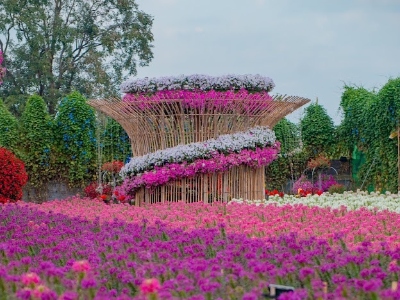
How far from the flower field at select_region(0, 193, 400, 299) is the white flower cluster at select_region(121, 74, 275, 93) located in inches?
210

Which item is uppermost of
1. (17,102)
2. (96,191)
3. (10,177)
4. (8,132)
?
(17,102)

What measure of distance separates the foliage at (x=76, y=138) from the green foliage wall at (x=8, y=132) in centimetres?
101

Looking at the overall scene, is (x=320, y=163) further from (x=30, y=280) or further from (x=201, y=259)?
(x=30, y=280)

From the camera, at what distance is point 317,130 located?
62.4 ft

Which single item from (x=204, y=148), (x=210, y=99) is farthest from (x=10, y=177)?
(x=210, y=99)

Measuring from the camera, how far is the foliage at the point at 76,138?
59.6 feet

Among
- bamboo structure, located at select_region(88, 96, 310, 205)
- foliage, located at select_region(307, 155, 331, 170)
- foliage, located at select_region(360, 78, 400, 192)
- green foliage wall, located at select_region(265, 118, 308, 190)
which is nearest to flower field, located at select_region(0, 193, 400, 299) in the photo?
bamboo structure, located at select_region(88, 96, 310, 205)

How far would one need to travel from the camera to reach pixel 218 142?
13.9 meters

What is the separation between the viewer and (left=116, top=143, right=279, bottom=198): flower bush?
1374 centimetres

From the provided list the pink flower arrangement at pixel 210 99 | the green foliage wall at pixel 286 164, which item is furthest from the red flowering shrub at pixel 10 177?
the green foliage wall at pixel 286 164

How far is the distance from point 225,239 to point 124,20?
21.2m

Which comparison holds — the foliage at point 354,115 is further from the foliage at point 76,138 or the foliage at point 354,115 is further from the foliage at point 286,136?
the foliage at point 76,138

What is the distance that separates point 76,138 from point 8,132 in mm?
1626

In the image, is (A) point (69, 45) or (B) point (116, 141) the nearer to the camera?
(B) point (116, 141)
